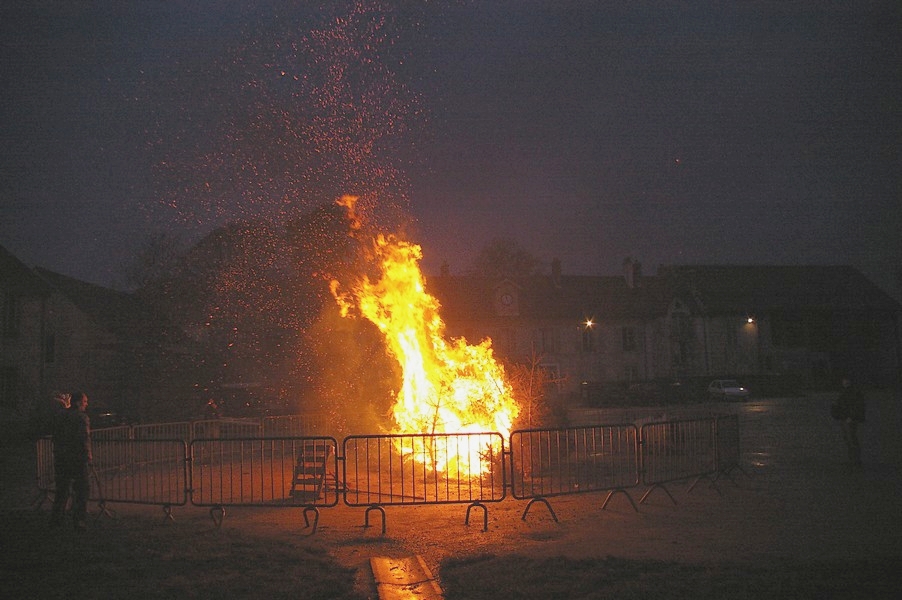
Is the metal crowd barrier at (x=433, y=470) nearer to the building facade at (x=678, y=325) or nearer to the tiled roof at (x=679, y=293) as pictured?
the building facade at (x=678, y=325)

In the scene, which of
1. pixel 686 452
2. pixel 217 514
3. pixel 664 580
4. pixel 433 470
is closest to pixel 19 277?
pixel 433 470

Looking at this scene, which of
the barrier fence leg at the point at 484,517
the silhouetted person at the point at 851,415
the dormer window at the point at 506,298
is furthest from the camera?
the dormer window at the point at 506,298

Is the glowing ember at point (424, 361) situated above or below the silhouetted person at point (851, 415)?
above

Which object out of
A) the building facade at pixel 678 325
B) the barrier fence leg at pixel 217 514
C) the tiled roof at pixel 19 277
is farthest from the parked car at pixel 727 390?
the barrier fence leg at pixel 217 514

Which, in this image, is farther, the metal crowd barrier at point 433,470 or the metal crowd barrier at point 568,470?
the metal crowd barrier at point 433,470

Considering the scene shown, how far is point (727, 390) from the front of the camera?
4509 cm

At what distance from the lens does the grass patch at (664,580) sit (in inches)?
239

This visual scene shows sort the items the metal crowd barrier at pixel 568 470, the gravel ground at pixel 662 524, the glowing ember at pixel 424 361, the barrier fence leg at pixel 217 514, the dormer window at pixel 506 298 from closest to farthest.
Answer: the gravel ground at pixel 662 524 → the barrier fence leg at pixel 217 514 → the metal crowd barrier at pixel 568 470 → the glowing ember at pixel 424 361 → the dormer window at pixel 506 298

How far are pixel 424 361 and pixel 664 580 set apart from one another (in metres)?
9.24

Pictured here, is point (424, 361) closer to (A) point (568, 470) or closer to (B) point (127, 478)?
(A) point (568, 470)

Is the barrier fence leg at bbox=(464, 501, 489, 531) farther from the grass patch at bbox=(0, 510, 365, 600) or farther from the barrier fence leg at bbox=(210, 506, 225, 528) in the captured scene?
the barrier fence leg at bbox=(210, 506, 225, 528)

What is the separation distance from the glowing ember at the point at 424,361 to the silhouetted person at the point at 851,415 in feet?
21.9

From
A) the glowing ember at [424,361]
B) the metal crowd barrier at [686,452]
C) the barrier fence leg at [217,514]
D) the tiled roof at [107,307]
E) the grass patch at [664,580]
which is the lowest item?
the barrier fence leg at [217,514]

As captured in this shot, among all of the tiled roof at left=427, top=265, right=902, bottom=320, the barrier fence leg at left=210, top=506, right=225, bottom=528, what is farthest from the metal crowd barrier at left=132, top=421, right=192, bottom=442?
the tiled roof at left=427, top=265, right=902, bottom=320
